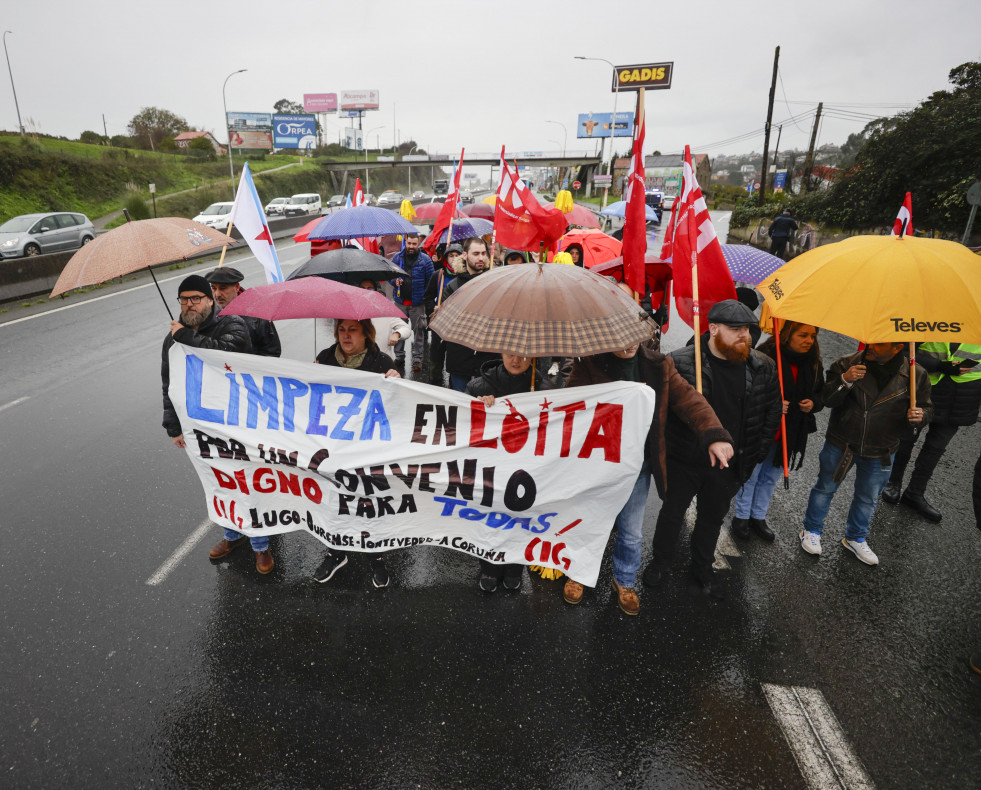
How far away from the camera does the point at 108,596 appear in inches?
132

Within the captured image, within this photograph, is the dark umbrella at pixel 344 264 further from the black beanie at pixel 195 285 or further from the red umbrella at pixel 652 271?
the red umbrella at pixel 652 271

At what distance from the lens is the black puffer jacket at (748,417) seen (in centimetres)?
316

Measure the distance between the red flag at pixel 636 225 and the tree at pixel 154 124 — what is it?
7149 cm

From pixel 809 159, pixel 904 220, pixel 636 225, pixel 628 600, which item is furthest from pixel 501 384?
pixel 809 159

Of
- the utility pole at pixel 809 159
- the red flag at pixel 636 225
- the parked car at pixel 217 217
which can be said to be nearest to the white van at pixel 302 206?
the parked car at pixel 217 217

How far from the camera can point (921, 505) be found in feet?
14.3

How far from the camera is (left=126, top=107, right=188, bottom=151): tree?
59062mm

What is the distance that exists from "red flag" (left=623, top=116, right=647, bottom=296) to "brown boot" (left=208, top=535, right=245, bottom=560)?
322cm

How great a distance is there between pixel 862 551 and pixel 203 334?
4804mm

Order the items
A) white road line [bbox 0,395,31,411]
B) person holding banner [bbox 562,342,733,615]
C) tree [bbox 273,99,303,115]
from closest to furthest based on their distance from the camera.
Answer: person holding banner [bbox 562,342,733,615] → white road line [bbox 0,395,31,411] → tree [bbox 273,99,303,115]

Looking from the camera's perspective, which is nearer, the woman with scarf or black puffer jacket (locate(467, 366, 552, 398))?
black puffer jacket (locate(467, 366, 552, 398))

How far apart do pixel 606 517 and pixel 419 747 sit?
148 centimetres

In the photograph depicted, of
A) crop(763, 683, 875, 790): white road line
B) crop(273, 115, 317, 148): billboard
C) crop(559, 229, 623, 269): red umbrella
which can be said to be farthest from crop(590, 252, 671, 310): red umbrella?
crop(273, 115, 317, 148): billboard

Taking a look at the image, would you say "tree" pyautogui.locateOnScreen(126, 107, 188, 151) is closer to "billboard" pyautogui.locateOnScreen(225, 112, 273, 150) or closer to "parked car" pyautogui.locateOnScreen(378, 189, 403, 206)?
"billboard" pyautogui.locateOnScreen(225, 112, 273, 150)
